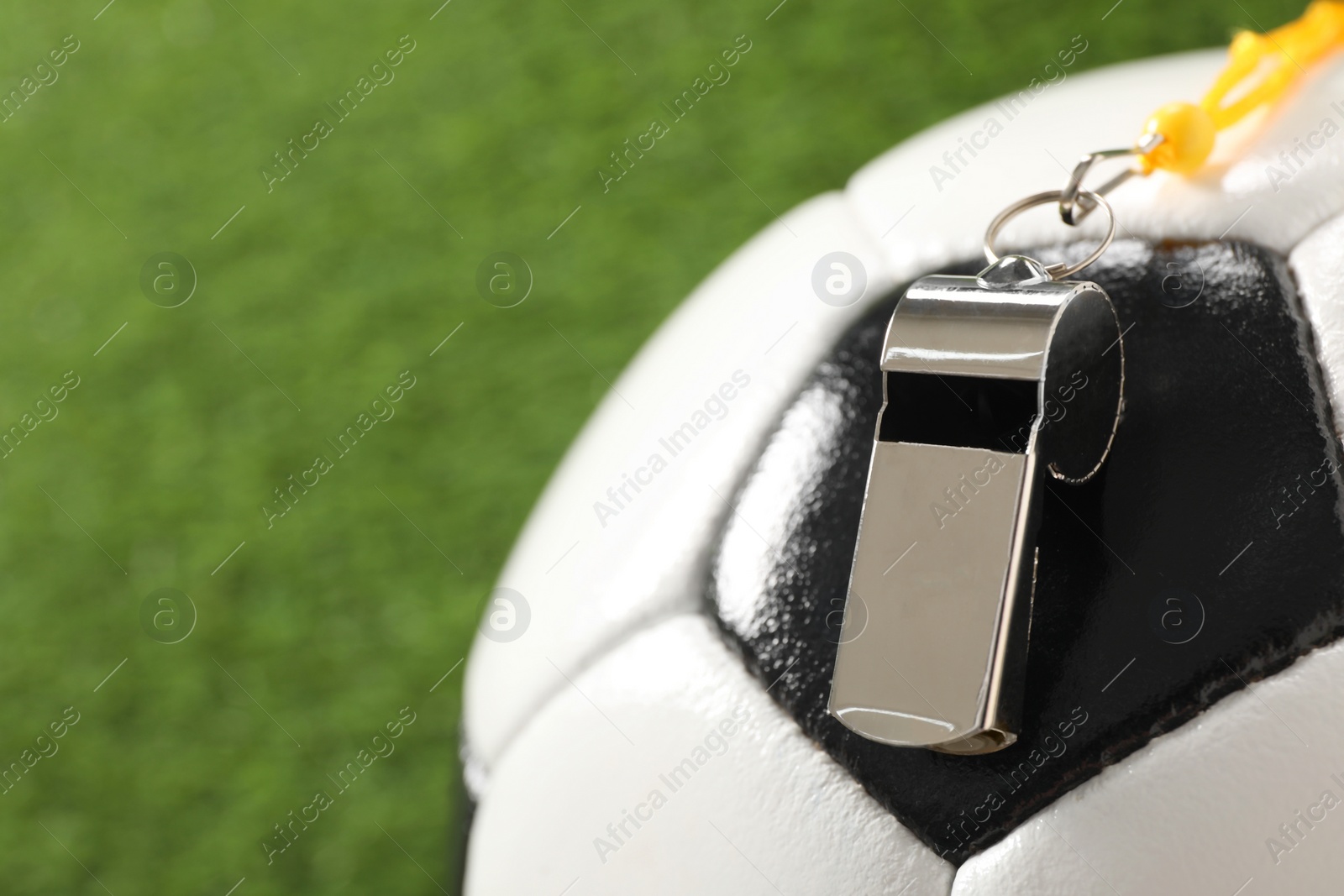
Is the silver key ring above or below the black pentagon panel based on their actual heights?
above

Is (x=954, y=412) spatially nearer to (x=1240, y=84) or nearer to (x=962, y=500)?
(x=962, y=500)

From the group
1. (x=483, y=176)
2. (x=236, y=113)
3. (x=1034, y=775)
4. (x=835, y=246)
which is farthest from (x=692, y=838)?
(x=236, y=113)

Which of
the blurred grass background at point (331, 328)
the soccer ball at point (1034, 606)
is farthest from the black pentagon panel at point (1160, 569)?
the blurred grass background at point (331, 328)

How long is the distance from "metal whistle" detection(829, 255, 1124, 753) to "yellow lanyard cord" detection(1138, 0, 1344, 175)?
0.62ft

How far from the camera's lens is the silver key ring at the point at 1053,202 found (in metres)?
0.76

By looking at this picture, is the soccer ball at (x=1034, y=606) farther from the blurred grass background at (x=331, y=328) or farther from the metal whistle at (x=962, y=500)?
the blurred grass background at (x=331, y=328)

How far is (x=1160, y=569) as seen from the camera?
27.0 inches

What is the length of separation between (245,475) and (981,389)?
1.67m

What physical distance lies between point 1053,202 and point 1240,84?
0.66ft

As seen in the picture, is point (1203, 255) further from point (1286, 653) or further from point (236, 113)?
point (236, 113)

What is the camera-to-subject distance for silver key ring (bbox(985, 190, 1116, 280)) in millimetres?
764

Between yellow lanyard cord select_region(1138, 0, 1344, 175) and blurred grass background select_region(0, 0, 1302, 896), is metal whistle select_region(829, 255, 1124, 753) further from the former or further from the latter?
blurred grass background select_region(0, 0, 1302, 896)

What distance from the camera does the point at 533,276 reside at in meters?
2.18

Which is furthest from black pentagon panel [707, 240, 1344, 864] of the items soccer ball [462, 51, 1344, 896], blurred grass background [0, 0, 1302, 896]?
blurred grass background [0, 0, 1302, 896]
